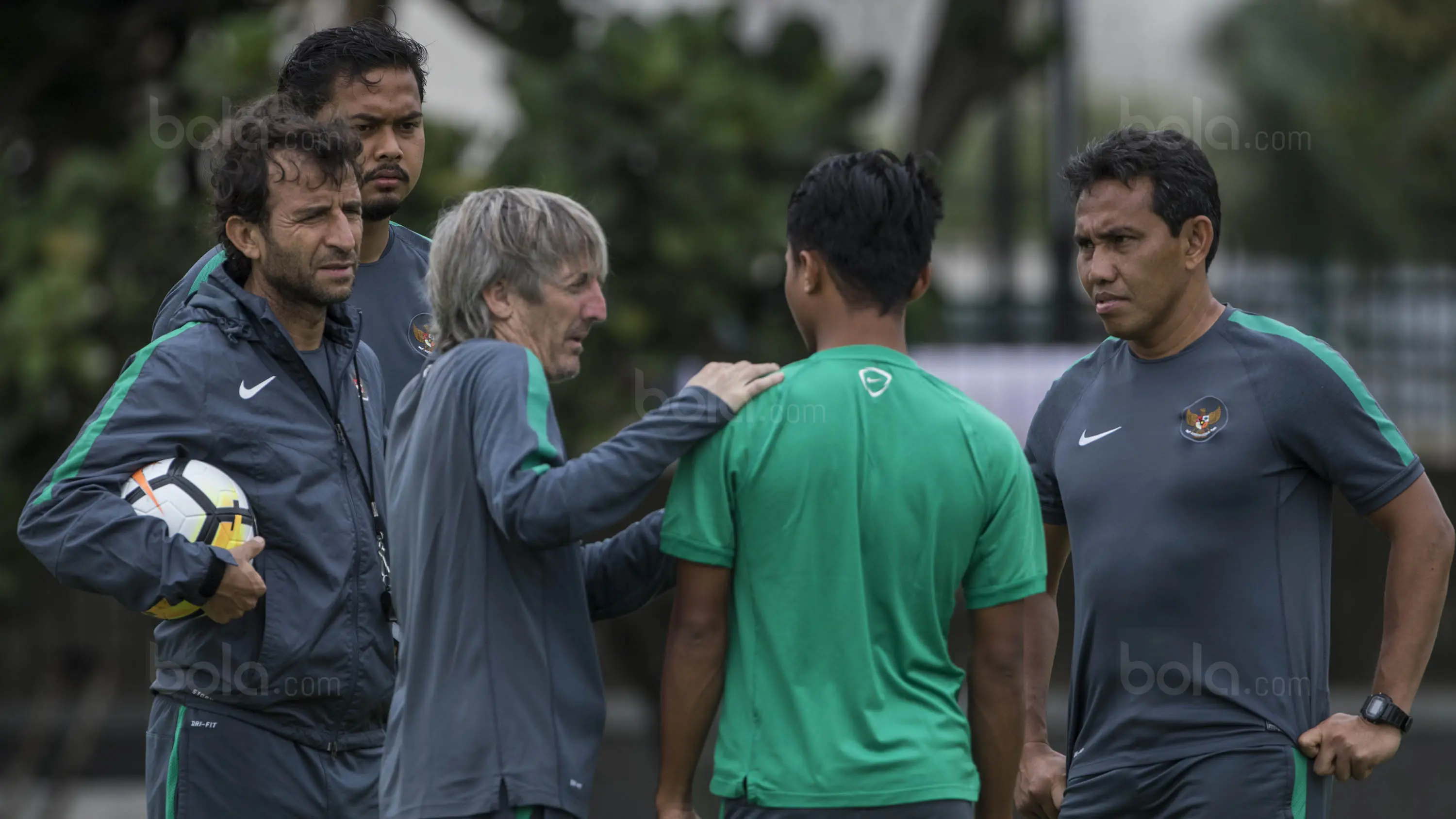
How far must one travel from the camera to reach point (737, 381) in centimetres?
294

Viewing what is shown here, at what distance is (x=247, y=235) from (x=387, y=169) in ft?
1.85

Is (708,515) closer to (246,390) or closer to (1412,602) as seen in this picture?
(246,390)

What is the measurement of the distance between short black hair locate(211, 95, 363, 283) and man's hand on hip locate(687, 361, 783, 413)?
39.4 inches

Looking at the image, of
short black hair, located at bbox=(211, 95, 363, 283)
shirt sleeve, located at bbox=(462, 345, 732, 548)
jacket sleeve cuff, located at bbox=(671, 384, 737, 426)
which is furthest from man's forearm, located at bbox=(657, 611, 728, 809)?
short black hair, located at bbox=(211, 95, 363, 283)

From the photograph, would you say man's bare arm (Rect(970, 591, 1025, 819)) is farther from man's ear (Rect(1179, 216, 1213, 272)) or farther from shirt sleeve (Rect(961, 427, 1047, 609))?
man's ear (Rect(1179, 216, 1213, 272))

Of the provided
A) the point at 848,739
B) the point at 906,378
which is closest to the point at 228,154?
the point at 906,378

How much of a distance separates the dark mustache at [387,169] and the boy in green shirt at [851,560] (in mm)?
1283

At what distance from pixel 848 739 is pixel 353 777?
1168mm

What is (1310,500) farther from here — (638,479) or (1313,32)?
(1313,32)

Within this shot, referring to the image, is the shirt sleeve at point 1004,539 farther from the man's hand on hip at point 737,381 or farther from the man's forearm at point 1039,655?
the man's forearm at point 1039,655

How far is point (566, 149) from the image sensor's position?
7.68 m

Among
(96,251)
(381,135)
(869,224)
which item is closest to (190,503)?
(381,135)

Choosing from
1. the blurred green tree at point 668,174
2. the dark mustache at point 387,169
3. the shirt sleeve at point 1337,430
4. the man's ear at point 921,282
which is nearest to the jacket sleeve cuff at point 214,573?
the dark mustache at point 387,169

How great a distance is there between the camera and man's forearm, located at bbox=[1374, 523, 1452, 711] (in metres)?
3.33
